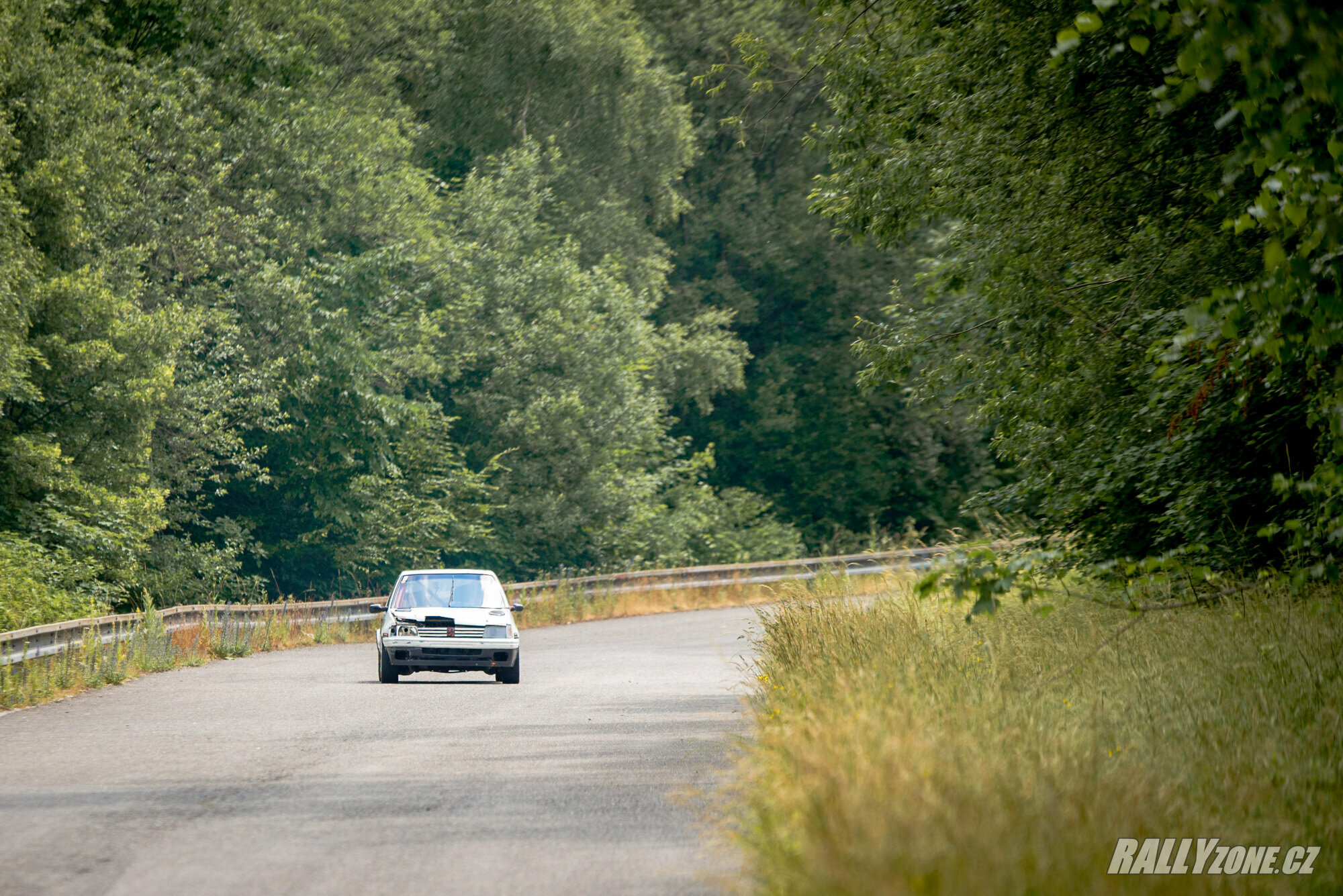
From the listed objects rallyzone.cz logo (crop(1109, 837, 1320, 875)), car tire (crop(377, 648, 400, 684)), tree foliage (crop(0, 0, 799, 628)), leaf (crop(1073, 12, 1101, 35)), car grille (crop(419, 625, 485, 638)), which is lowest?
rallyzone.cz logo (crop(1109, 837, 1320, 875))

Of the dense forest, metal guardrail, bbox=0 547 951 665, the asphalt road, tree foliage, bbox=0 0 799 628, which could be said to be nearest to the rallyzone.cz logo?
the asphalt road

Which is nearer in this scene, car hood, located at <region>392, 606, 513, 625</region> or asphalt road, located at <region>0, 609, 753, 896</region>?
asphalt road, located at <region>0, 609, 753, 896</region>

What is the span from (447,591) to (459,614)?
30.9 inches

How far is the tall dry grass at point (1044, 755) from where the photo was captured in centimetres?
549

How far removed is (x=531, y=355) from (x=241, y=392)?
9.53 meters

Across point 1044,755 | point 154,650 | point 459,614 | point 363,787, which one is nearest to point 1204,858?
point 1044,755

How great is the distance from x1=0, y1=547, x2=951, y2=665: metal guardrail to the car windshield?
4336 millimetres

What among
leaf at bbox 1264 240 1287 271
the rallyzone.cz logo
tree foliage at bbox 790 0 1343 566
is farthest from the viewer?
tree foliage at bbox 790 0 1343 566

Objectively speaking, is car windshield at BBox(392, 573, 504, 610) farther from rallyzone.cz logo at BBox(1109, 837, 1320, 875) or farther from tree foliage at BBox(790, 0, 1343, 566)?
rallyzone.cz logo at BBox(1109, 837, 1320, 875)

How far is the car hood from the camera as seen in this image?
62.4 ft

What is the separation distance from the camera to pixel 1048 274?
546 inches

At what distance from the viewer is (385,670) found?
19.0 metres

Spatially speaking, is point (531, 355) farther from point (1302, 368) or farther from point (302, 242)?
point (1302, 368)

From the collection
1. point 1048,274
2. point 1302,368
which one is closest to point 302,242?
point 1048,274
